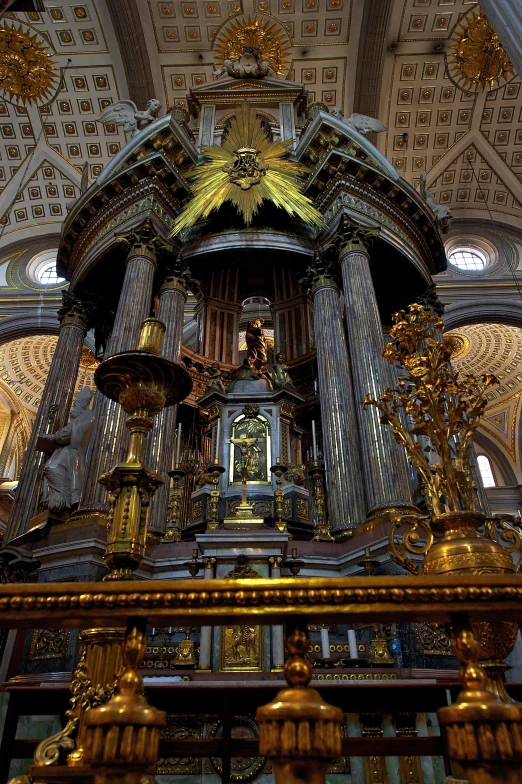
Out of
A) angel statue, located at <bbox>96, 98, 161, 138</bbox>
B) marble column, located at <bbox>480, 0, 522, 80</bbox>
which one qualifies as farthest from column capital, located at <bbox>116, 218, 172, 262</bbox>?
marble column, located at <bbox>480, 0, 522, 80</bbox>

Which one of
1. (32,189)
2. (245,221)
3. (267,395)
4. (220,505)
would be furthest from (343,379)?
(32,189)

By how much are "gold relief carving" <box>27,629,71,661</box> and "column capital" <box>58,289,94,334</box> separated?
591 centimetres

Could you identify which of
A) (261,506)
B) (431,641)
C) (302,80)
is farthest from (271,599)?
(302,80)

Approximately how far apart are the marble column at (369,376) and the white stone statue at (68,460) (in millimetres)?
3799

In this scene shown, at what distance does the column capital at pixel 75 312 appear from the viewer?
32.0 feet

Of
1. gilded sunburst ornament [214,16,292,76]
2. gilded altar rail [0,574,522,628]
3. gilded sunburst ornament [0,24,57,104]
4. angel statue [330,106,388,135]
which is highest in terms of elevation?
gilded sunburst ornament [214,16,292,76]

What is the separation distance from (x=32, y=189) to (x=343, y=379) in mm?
12436

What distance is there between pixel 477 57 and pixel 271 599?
16502 mm

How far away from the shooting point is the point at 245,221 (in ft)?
29.9

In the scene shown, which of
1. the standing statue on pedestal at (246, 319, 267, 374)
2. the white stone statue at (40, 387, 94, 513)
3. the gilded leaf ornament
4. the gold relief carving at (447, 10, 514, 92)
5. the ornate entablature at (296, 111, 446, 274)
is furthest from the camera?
the gold relief carving at (447, 10, 514, 92)

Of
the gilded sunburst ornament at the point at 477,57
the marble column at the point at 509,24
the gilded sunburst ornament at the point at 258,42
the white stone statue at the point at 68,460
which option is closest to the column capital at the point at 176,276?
the white stone statue at the point at 68,460

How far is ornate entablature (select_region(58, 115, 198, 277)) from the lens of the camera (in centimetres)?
918

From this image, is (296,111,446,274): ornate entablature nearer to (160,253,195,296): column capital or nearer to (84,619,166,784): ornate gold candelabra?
(160,253,195,296): column capital

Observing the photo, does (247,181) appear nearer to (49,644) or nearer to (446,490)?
(49,644)
